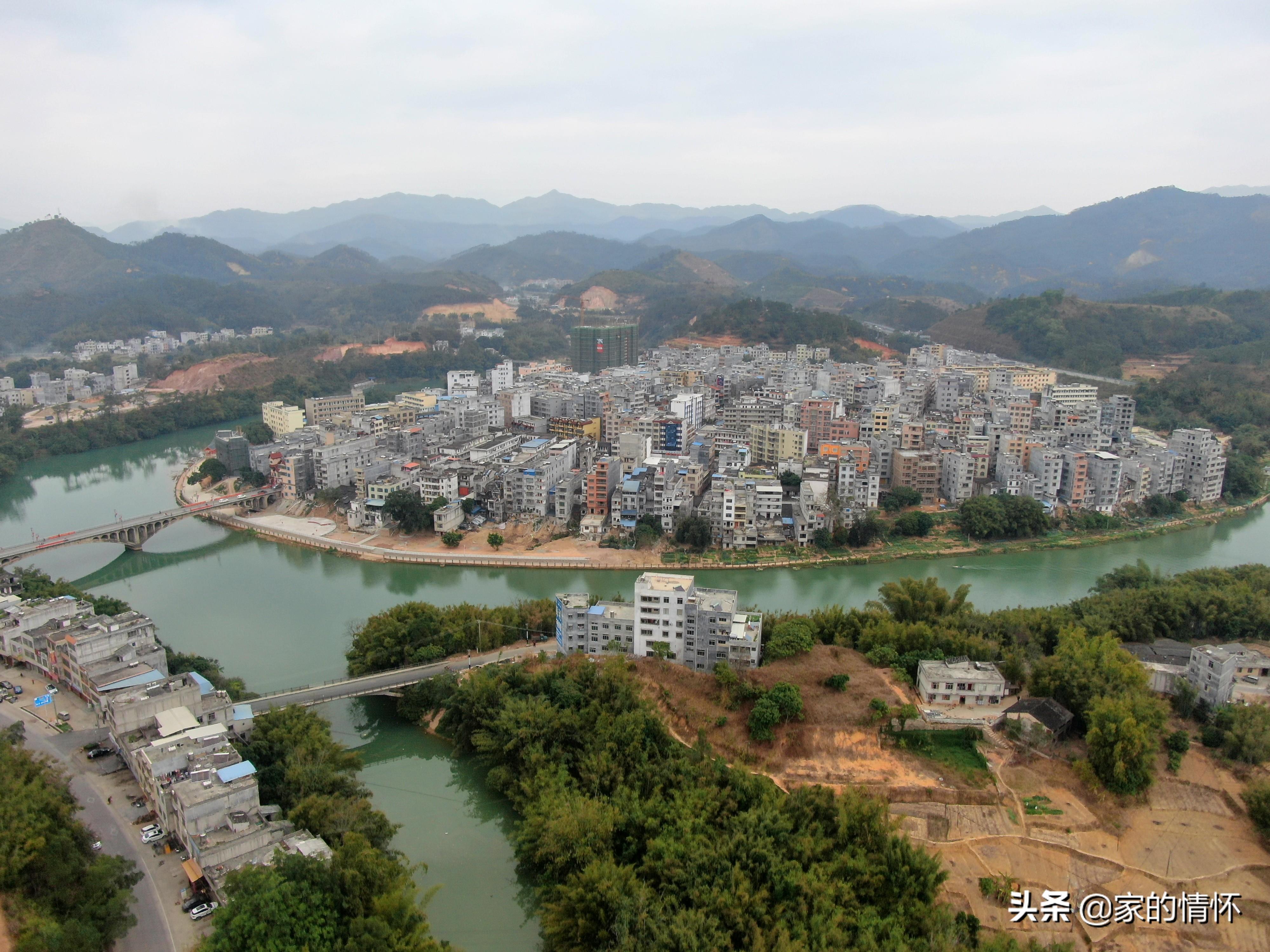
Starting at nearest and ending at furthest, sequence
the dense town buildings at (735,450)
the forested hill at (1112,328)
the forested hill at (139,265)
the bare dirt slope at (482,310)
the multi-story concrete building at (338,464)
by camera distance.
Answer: the dense town buildings at (735,450) → the multi-story concrete building at (338,464) → the forested hill at (1112,328) → the bare dirt slope at (482,310) → the forested hill at (139,265)

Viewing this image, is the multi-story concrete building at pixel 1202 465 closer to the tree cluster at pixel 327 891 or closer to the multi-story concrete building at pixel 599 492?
the multi-story concrete building at pixel 599 492

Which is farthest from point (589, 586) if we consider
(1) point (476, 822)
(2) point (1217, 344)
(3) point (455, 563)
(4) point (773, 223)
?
(4) point (773, 223)

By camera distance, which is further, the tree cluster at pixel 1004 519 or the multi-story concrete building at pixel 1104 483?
the multi-story concrete building at pixel 1104 483

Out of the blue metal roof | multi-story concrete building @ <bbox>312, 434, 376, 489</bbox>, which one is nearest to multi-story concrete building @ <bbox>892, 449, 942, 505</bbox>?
multi-story concrete building @ <bbox>312, 434, 376, 489</bbox>

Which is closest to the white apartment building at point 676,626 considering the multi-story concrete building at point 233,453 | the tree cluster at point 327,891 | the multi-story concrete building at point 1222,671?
the tree cluster at point 327,891

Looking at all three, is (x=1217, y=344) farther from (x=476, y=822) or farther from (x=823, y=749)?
(x=476, y=822)

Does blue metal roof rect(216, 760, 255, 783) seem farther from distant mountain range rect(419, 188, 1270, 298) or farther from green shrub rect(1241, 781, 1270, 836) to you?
distant mountain range rect(419, 188, 1270, 298)
